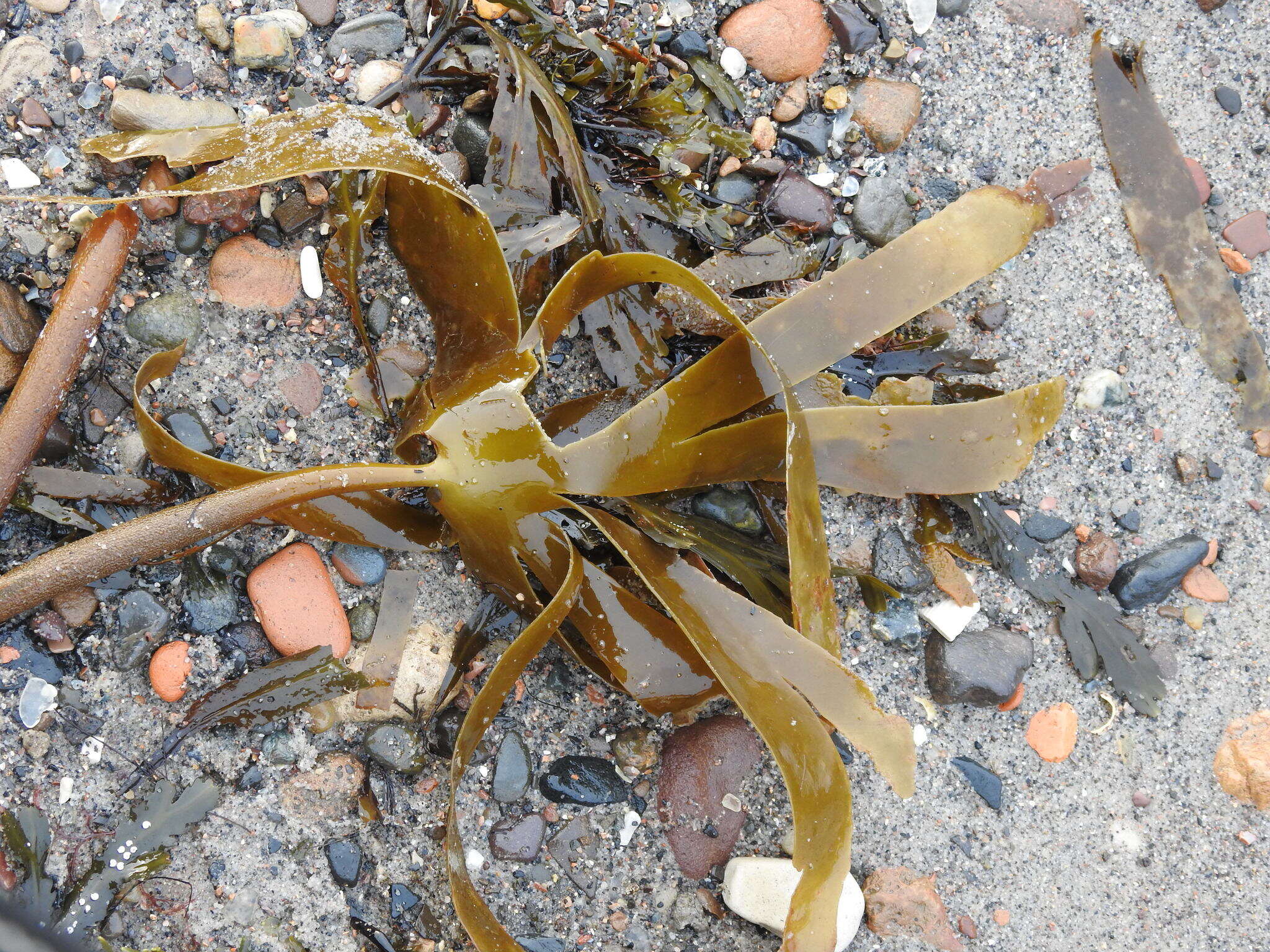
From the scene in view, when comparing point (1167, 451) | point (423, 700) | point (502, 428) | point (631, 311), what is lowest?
point (423, 700)

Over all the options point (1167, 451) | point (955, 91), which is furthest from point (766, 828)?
point (955, 91)

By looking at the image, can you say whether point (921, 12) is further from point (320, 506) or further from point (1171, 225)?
point (320, 506)

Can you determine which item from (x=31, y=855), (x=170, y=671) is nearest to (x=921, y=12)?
(x=170, y=671)

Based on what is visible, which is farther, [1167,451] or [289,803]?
[1167,451]

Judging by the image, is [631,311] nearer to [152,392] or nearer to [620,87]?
[620,87]

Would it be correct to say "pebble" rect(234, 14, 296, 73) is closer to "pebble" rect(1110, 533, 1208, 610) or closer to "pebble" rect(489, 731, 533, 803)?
"pebble" rect(489, 731, 533, 803)

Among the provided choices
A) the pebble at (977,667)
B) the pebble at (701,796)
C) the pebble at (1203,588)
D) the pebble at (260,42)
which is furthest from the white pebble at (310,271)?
the pebble at (1203,588)

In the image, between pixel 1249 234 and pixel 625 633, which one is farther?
pixel 1249 234
